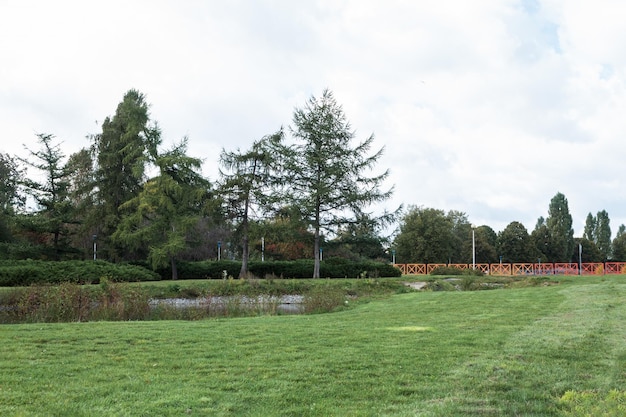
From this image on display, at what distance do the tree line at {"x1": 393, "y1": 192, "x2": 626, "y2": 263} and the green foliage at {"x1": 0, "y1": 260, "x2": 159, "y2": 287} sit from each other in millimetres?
29413

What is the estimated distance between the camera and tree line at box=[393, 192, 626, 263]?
6425 cm

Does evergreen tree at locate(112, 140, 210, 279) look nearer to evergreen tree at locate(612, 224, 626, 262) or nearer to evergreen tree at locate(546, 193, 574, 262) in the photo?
evergreen tree at locate(546, 193, 574, 262)

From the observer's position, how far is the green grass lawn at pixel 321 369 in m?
4.99

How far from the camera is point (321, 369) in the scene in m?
6.41

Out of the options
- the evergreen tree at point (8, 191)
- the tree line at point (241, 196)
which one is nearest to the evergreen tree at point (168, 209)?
the tree line at point (241, 196)

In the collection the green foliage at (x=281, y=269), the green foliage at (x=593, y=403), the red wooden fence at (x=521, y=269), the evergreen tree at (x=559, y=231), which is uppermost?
the evergreen tree at (x=559, y=231)

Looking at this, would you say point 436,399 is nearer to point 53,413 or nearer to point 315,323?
point 53,413

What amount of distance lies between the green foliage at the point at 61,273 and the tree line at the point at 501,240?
29.4m

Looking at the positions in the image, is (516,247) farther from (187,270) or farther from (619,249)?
(187,270)

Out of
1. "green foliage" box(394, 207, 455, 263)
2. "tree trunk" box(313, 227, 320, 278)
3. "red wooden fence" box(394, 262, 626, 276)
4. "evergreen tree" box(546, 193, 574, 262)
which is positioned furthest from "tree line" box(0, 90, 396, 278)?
"evergreen tree" box(546, 193, 574, 262)

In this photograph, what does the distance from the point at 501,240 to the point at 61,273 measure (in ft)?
215

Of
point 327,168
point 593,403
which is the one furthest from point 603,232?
point 593,403

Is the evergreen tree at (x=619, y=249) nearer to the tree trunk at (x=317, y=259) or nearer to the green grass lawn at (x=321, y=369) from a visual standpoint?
the tree trunk at (x=317, y=259)

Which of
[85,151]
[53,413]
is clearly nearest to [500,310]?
[53,413]
